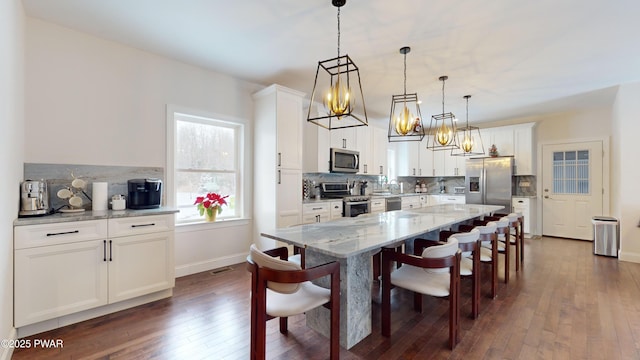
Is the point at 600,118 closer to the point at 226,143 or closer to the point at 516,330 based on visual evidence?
the point at 516,330

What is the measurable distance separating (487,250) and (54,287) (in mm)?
4069

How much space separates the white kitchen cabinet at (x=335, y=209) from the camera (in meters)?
4.61

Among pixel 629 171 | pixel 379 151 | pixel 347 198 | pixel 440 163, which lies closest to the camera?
pixel 629 171

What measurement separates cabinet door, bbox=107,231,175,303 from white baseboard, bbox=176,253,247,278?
702 mm

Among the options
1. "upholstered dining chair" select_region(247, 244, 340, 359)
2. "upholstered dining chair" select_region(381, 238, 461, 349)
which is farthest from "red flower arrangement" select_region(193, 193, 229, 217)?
"upholstered dining chair" select_region(381, 238, 461, 349)

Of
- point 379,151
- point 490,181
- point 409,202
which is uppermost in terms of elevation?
point 379,151

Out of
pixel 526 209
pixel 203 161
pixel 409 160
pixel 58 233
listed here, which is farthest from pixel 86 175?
pixel 526 209

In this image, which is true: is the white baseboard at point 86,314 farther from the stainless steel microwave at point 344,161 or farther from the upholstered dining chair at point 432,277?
the stainless steel microwave at point 344,161

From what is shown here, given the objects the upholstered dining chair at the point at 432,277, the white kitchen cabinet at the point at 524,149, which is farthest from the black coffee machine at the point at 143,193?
the white kitchen cabinet at the point at 524,149

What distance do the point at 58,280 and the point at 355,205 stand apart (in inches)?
149

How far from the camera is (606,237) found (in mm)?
4398

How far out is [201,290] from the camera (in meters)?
3.03

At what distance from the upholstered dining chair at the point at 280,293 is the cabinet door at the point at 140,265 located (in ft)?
5.00

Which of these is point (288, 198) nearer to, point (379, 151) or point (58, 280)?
point (58, 280)
